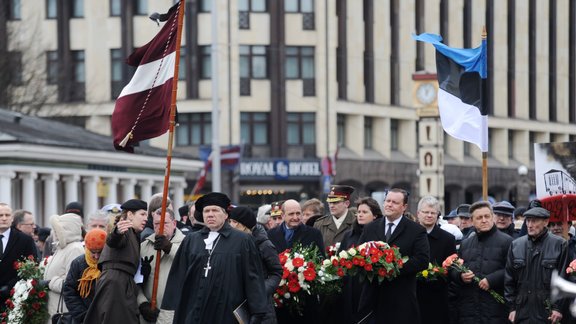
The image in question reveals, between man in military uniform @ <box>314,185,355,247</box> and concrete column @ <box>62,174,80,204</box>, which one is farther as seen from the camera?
concrete column @ <box>62,174,80,204</box>

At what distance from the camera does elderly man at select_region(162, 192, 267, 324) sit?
12.4 m

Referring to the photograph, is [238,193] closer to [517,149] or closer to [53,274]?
[517,149]

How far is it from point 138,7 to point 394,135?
562 inches

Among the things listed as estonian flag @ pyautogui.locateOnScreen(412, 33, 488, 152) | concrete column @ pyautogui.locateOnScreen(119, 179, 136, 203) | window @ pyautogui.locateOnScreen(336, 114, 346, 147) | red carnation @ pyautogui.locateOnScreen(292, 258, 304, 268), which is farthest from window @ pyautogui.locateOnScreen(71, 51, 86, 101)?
red carnation @ pyautogui.locateOnScreen(292, 258, 304, 268)

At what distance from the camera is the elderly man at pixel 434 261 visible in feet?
50.5

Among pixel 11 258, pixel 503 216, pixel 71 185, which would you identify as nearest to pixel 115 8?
pixel 71 185

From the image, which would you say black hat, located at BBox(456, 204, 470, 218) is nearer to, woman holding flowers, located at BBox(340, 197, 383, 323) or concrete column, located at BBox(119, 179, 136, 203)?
woman holding flowers, located at BBox(340, 197, 383, 323)

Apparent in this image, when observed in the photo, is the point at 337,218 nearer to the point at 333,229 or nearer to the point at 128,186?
the point at 333,229

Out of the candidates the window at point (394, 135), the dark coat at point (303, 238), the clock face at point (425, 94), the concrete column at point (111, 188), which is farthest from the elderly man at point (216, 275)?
the window at point (394, 135)

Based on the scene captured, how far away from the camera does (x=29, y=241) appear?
17.2 meters

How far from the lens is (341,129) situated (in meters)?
67.2

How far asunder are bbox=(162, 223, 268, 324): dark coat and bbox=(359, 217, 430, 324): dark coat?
7.17 feet

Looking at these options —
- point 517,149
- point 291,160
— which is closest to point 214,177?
point 291,160

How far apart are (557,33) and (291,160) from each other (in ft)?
84.4
